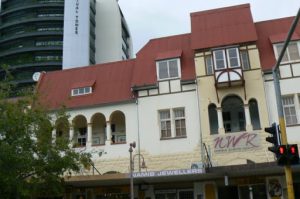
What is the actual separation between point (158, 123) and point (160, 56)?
16.4 feet

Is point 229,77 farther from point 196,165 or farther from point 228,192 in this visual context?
point 228,192

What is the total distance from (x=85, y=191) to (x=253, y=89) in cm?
1315

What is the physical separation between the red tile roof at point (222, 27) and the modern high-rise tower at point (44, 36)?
162 ft

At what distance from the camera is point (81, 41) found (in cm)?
8219

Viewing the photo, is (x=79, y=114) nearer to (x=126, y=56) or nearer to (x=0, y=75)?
(x=0, y=75)

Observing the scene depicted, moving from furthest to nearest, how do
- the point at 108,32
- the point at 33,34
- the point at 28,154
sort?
1. the point at 108,32
2. the point at 33,34
3. the point at 28,154

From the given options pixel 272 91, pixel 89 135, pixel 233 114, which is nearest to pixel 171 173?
pixel 233 114

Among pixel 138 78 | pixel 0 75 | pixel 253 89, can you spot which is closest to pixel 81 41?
pixel 0 75

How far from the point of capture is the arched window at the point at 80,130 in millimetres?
33094

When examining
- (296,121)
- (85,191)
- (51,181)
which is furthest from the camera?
(85,191)

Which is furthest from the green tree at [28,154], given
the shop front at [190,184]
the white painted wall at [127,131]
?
the white painted wall at [127,131]

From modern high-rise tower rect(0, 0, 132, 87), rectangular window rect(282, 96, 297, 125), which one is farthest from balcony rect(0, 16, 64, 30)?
rectangular window rect(282, 96, 297, 125)

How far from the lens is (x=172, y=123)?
2972 cm

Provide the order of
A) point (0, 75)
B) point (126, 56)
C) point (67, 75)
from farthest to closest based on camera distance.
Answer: point (126, 56) < point (0, 75) < point (67, 75)
